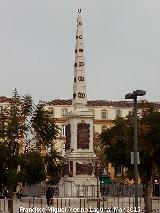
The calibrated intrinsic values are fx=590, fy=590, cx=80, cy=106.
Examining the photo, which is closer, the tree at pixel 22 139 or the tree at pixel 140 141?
the tree at pixel 22 139

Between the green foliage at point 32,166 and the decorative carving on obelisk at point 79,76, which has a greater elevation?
the decorative carving on obelisk at point 79,76

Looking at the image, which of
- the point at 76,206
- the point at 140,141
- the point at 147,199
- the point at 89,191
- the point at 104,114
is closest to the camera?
the point at 140,141

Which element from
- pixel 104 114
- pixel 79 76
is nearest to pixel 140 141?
pixel 79 76

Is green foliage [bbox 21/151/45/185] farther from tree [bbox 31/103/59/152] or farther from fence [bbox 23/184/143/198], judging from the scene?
fence [bbox 23/184/143/198]

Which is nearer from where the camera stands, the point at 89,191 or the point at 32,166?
the point at 32,166

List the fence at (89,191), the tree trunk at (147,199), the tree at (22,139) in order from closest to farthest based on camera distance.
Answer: the tree at (22,139), the tree trunk at (147,199), the fence at (89,191)

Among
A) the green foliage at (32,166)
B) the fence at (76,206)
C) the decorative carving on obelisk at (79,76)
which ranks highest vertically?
the decorative carving on obelisk at (79,76)

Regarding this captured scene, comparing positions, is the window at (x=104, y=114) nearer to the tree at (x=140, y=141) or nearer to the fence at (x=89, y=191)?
the fence at (x=89, y=191)

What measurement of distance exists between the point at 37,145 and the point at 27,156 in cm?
120

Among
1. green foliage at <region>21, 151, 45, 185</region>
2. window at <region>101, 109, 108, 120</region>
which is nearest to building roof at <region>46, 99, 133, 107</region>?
window at <region>101, 109, 108, 120</region>

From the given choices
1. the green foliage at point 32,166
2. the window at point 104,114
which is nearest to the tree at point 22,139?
the green foliage at point 32,166

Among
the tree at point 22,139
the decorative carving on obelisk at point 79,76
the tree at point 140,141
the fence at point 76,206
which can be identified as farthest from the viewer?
the decorative carving on obelisk at point 79,76

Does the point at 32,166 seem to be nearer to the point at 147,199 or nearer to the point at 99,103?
the point at 147,199

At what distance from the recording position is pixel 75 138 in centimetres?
5384
